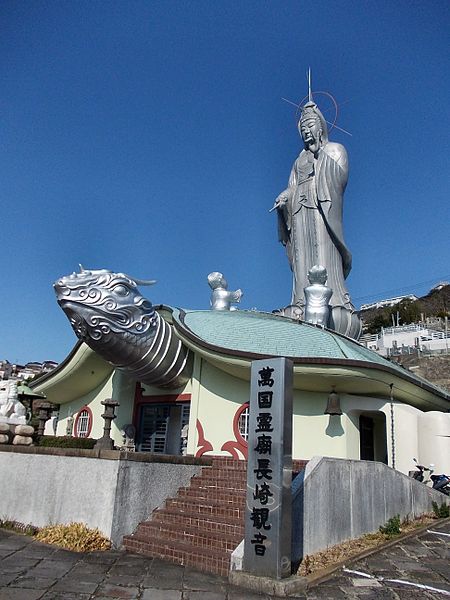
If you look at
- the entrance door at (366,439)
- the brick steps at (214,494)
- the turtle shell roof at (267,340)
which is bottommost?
the brick steps at (214,494)

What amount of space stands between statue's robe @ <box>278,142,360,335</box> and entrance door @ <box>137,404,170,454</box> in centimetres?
829

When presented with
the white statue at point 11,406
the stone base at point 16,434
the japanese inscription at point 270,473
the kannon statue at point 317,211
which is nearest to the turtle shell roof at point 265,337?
the stone base at point 16,434

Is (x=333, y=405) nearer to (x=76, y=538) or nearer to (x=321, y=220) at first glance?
(x=76, y=538)

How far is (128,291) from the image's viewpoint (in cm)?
1220

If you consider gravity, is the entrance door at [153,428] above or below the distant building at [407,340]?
below

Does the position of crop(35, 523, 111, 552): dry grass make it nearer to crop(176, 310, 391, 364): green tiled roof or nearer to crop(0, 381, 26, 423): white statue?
crop(176, 310, 391, 364): green tiled roof

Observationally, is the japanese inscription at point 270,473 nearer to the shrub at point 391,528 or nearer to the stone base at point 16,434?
the shrub at point 391,528

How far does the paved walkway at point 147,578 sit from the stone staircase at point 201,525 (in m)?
0.25

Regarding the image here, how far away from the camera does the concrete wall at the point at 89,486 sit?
848cm

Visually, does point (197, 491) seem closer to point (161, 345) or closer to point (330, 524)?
point (330, 524)

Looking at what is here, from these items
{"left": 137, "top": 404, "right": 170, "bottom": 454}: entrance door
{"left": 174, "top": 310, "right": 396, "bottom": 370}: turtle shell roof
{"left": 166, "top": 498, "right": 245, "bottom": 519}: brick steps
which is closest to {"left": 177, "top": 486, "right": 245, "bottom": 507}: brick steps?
{"left": 166, "top": 498, "right": 245, "bottom": 519}: brick steps

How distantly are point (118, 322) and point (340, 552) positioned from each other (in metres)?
6.85

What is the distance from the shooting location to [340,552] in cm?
785

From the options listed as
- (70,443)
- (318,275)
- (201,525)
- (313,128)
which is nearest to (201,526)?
(201,525)
